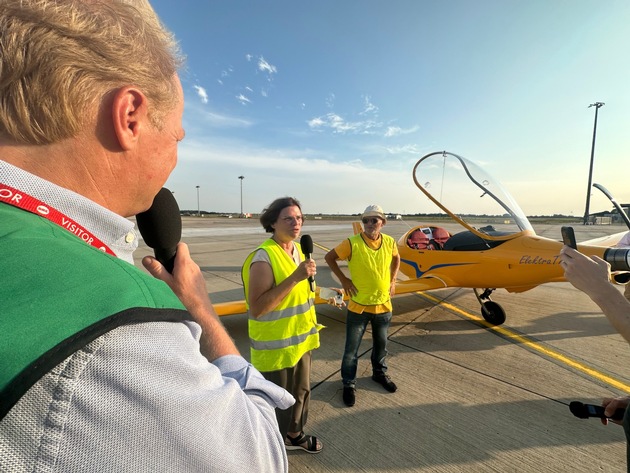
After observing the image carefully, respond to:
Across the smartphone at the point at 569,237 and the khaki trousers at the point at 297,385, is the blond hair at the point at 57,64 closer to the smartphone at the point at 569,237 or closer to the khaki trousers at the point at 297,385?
the khaki trousers at the point at 297,385

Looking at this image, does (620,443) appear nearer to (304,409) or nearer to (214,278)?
(304,409)

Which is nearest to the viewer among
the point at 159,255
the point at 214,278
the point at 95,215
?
the point at 95,215

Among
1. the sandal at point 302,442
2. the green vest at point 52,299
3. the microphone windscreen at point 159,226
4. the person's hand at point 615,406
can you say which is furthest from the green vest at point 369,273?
the green vest at point 52,299

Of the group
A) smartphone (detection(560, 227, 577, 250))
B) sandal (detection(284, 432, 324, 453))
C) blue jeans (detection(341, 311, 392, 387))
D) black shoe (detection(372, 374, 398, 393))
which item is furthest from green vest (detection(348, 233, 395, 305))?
smartphone (detection(560, 227, 577, 250))

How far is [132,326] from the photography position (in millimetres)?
426

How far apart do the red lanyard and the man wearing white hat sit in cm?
263

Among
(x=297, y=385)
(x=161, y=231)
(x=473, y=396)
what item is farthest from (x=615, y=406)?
(x=161, y=231)

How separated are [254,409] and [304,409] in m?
2.04

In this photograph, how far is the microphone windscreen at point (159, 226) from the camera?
108 centimetres

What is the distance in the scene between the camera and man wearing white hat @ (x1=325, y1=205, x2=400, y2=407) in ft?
9.92

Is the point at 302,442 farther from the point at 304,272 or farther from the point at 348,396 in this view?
the point at 304,272

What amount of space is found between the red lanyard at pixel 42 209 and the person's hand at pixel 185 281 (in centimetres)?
30

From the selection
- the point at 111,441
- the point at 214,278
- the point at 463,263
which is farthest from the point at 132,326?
the point at 214,278

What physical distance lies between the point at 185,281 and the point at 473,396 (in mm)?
3155
